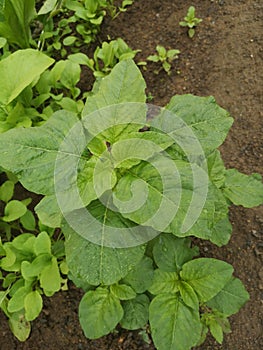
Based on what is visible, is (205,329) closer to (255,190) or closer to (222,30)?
(255,190)

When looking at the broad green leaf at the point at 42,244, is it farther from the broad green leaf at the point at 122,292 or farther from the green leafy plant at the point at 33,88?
the green leafy plant at the point at 33,88

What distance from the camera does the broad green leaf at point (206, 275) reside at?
157cm

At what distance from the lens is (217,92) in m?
2.36

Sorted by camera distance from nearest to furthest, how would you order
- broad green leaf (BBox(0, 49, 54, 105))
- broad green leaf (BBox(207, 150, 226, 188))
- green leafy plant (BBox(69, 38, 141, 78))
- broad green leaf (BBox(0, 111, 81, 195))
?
1. broad green leaf (BBox(0, 111, 81, 195))
2. broad green leaf (BBox(207, 150, 226, 188))
3. broad green leaf (BBox(0, 49, 54, 105))
4. green leafy plant (BBox(69, 38, 141, 78))

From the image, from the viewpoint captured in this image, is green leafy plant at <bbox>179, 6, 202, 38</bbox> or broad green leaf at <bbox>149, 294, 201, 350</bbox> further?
green leafy plant at <bbox>179, 6, 202, 38</bbox>

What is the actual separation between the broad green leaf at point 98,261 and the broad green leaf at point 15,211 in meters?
0.60

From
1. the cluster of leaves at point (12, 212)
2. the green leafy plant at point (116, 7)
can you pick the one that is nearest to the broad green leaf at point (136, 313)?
the cluster of leaves at point (12, 212)

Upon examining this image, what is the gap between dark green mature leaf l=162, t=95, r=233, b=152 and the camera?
4.47 ft

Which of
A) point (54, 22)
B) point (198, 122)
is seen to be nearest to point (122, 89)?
point (198, 122)

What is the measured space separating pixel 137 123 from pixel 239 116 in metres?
1.10

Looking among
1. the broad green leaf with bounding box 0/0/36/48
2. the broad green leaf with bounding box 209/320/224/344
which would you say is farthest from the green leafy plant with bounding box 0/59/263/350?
the broad green leaf with bounding box 0/0/36/48

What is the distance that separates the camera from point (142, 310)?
1.73 m

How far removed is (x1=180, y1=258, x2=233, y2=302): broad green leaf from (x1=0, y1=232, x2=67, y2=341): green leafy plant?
48 centimetres

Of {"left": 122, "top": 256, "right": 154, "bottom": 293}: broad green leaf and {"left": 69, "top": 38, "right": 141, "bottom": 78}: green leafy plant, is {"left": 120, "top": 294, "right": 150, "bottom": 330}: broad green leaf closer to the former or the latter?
{"left": 122, "top": 256, "right": 154, "bottom": 293}: broad green leaf
